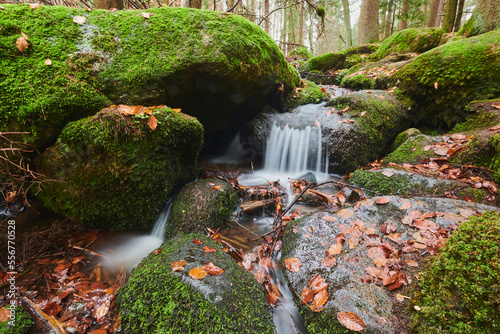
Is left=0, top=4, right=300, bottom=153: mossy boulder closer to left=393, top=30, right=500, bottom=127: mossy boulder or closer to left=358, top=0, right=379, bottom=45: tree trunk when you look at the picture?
left=393, top=30, right=500, bottom=127: mossy boulder

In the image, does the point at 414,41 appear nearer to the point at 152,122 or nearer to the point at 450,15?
the point at 450,15

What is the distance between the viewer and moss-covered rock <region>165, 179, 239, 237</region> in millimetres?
3252

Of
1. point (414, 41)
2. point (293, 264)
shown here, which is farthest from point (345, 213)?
point (414, 41)

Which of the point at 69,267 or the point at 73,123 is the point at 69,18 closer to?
the point at 73,123

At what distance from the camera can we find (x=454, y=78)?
4.80 metres

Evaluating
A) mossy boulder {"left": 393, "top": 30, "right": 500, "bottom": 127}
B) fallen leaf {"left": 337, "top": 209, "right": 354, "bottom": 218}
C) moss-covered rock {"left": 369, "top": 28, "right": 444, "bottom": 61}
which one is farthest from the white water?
moss-covered rock {"left": 369, "top": 28, "right": 444, "bottom": 61}

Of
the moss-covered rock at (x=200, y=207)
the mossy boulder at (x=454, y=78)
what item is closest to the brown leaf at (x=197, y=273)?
the moss-covered rock at (x=200, y=207)

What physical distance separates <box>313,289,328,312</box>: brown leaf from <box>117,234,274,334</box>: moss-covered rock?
1.43ft

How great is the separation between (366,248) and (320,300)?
77cm

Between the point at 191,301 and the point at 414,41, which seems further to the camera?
the point at 414,41

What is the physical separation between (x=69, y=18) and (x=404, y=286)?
575 cm

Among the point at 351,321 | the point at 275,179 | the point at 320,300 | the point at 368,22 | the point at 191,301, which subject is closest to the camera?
the point at 351,321

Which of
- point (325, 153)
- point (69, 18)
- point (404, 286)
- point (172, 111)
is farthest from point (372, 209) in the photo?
point (69, 18)

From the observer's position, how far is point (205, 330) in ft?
5.43
